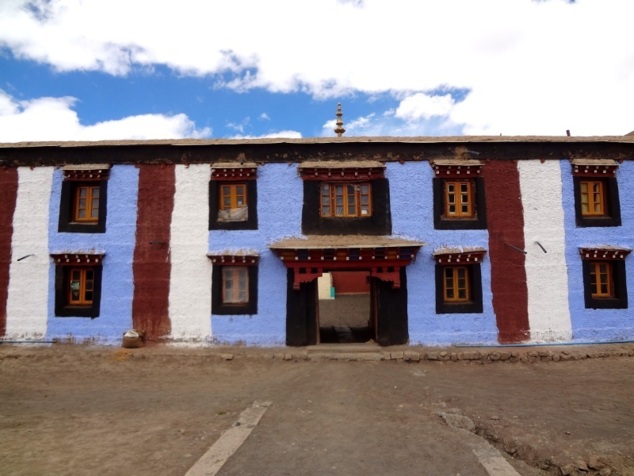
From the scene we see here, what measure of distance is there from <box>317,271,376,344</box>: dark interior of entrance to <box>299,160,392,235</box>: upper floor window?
9.63ft

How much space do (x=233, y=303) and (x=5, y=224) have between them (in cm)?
743

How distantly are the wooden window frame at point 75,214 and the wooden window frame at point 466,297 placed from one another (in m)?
10.2

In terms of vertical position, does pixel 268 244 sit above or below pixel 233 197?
below

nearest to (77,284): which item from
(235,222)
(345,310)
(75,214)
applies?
(75,214)

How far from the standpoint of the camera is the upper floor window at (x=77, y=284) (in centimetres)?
1191

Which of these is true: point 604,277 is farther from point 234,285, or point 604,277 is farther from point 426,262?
point 234,285

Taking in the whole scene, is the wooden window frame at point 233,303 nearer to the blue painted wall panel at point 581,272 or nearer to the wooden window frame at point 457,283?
the wooden window frame at point 457,283

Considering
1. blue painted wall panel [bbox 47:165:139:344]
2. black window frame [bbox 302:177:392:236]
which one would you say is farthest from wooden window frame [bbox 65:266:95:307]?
black window frame [bbox 302:177:392:236]

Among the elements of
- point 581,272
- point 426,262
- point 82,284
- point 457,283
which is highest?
point 426,262

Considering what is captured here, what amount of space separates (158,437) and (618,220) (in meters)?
13.4

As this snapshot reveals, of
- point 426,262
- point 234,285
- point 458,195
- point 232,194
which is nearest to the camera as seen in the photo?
point 426,262

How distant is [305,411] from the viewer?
798cm

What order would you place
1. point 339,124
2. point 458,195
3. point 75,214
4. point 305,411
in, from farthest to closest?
point 339,124 < point 75,214 < point 458,195 < point 305,411

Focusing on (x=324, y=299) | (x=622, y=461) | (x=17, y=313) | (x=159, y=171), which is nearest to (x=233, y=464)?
(x=622, y=461)
